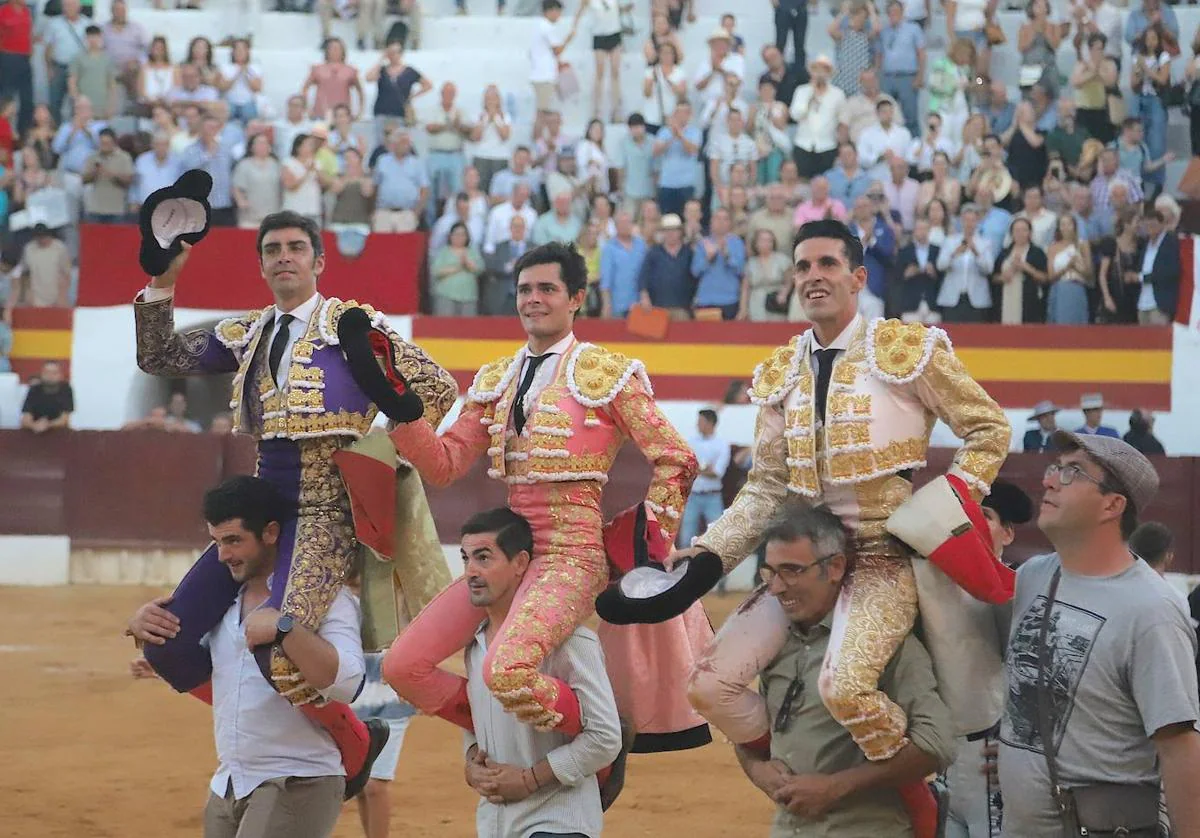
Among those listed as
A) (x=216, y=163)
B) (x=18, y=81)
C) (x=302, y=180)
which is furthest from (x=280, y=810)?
(x=18, y=81)

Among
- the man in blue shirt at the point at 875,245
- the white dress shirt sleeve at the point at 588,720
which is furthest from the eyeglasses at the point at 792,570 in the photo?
the man in blue shirt at the point at 875,245

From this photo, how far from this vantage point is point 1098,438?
3588 mm

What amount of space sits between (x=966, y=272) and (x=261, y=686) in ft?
29.0

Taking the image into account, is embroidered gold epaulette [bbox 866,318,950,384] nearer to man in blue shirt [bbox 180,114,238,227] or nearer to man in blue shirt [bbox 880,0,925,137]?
man in blue shirt [bbox 180,114,238,227]

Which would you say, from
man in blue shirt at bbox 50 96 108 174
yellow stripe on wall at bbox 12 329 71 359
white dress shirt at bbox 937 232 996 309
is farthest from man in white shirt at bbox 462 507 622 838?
man in blue shirt at bbox 50 96 108 174

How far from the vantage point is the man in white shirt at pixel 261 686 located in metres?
4.20

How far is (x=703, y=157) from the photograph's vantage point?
13688 mm

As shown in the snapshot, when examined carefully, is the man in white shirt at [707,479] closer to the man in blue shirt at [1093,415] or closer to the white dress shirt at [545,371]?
the man in blue shirt at [1093,415]

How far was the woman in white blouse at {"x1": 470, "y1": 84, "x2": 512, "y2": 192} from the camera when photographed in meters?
14.3

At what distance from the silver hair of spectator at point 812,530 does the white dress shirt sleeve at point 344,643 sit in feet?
3.60

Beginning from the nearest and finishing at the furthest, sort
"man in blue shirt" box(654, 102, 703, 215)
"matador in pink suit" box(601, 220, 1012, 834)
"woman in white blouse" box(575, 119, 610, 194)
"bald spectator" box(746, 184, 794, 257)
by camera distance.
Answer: "matador in pink suit" box(601, 220, 1012, 834), "bald spectator" box(746, 184, 794, 257), "man in blue shirt" box(654, 102, 703, 215), "woman in white blouse" box(575, 119, 610, 194)

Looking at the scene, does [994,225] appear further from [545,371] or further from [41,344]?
[545,371]

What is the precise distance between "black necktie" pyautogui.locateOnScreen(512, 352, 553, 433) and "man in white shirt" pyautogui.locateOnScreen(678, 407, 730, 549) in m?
7.73

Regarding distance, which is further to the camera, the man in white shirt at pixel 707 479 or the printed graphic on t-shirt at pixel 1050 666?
the man in white shirt at pixel 707 479
